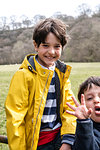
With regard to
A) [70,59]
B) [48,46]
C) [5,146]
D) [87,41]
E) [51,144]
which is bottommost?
[70,59]

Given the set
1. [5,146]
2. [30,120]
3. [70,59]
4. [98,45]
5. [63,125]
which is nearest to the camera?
[30,120]

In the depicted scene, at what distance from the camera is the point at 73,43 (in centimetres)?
6097

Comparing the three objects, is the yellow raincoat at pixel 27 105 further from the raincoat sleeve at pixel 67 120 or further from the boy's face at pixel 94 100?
the boy's face at pixel 94 100

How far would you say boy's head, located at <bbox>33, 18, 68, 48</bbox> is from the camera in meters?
1.93

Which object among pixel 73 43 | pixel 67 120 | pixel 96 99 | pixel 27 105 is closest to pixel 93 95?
pixel 96 99

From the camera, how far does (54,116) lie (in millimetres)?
1947

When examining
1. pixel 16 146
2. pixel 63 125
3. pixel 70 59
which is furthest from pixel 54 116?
pixel 70 59

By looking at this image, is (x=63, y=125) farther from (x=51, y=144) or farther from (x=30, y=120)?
(x=30, y=120)

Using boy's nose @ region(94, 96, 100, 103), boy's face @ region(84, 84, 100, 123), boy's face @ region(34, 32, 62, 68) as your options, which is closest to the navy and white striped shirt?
boy's face @ region(34, 32, 62, 68)

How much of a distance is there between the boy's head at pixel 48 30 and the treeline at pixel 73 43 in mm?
43432

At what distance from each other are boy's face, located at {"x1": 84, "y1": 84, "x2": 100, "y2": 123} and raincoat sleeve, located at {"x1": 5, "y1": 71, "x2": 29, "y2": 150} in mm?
566

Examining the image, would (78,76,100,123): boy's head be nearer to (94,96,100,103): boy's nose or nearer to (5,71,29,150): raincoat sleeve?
(94,96,100,103): boy's nose

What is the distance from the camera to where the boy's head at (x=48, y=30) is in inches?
76.1

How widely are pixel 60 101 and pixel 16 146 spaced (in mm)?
626
